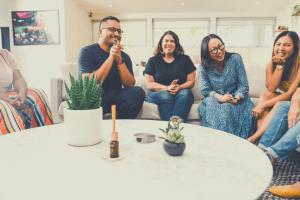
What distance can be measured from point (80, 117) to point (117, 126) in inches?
12.5

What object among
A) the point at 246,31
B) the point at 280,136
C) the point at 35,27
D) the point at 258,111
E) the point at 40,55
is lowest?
the point at 280,136

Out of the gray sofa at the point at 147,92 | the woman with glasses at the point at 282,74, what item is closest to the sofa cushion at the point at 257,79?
the gray sofa at the point at 147,92

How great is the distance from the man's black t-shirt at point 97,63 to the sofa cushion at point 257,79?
1.41 m

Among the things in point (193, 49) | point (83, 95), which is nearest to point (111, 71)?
point (83, 95)

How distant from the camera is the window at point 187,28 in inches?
301

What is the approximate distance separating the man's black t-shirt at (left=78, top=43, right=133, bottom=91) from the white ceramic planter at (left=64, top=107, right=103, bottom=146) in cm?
106

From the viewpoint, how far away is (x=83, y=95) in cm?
83

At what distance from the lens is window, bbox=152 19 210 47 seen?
301 inches

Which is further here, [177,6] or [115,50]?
[177,6]

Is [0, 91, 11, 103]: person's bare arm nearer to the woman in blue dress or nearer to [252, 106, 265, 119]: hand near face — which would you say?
the woman in blue dress

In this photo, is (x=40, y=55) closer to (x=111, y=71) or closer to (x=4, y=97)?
(x=111, y=71)

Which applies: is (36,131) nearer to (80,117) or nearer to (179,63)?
(80,117)

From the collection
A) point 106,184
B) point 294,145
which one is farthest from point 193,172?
point 294,145

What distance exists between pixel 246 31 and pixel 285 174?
737cm
